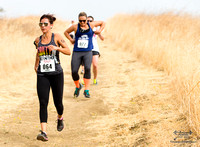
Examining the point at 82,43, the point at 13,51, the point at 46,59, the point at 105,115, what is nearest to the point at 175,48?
the point at 82,43

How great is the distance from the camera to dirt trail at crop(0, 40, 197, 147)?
4.61 m

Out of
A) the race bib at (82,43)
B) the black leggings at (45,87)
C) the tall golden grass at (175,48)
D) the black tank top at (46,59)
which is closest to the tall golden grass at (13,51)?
the race bib at (82,43)

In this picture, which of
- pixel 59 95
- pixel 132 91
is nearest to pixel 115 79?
pixel 132 91

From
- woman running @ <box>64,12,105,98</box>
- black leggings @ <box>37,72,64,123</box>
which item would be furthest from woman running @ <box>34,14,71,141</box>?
woman running @ <box>64,12,105,98</box>

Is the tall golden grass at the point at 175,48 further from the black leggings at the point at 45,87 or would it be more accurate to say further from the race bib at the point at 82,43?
the race bib at the point at 82,43

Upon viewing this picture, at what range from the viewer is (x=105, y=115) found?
6051mm

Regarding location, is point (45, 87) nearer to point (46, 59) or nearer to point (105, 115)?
point (46, 59)

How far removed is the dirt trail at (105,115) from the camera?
4.61 meters

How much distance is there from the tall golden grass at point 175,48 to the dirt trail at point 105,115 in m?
0.31

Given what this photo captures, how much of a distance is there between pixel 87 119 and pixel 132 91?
87.7 inches

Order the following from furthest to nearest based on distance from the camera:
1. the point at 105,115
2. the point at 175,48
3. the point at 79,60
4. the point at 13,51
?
1. the point at 13,51
2. the point at 175,48
3. the point at 79,60
4. the point at 105,115

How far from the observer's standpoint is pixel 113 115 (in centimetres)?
597

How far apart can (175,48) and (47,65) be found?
5562 mm

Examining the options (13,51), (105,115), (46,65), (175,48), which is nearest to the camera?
(46,65)
